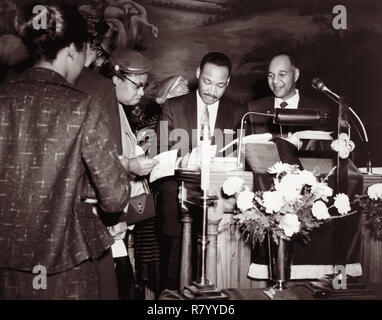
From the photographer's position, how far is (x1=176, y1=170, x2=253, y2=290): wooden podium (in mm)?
2449

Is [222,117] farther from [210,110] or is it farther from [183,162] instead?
[183,162]

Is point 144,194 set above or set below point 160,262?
above

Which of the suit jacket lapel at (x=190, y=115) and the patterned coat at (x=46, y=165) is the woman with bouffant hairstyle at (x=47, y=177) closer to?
the patterned coat at (x=46, y=165)

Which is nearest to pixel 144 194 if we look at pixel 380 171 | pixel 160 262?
pixel 160 262

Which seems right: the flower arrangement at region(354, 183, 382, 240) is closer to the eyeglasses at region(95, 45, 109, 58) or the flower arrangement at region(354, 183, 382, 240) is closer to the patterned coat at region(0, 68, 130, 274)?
the patterned coat at region(0, 68, 130, 274)

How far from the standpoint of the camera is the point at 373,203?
8.56 ft

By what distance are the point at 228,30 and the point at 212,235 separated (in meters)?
3.31

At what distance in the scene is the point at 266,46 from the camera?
527 cm

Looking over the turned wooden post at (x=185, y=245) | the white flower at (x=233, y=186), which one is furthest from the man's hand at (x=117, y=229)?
the white flower at (x=233, y=186)

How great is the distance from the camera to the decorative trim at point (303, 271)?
2621 millimetres

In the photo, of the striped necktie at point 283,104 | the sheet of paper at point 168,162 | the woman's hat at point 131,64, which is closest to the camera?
the sheet of paper at point 168,162

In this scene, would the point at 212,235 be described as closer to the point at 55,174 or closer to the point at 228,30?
the point at 55,174

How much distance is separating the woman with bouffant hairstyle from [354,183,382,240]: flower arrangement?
147cm

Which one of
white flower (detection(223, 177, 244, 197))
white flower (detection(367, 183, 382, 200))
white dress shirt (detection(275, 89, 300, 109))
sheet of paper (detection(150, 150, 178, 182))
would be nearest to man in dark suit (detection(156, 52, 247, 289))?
white dress shirt (detection(275, 89, 300, 109))
